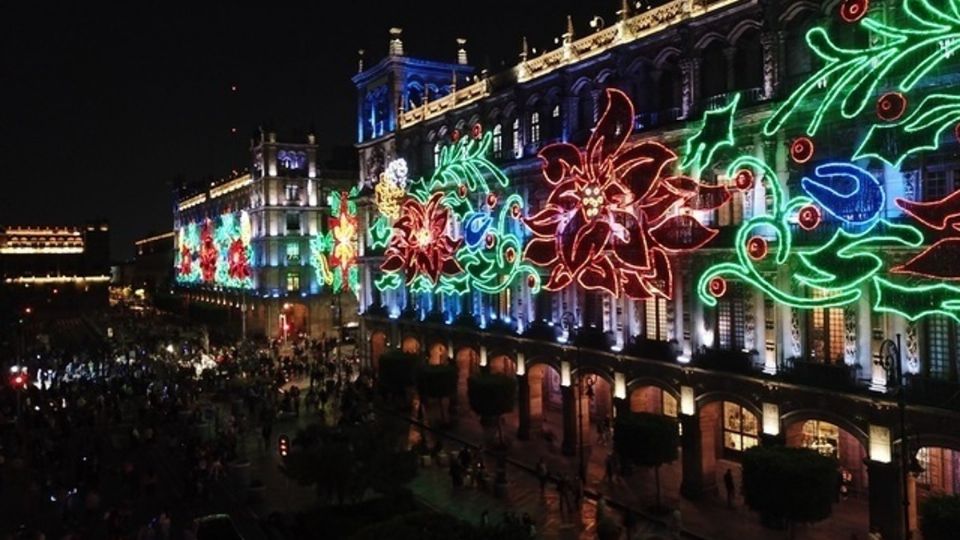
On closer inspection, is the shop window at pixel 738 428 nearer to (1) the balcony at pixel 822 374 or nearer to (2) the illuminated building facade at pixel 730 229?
(2) the illuminated building facade at pixel 730 229

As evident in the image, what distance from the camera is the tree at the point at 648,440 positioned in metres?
27.1

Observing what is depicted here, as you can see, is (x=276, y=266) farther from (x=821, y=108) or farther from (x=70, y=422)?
(x=821, y=108)

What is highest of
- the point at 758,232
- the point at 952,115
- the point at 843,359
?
the point at 952,115

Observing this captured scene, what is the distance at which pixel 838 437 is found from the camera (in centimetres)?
2891

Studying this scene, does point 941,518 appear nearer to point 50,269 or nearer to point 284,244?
point 284,244

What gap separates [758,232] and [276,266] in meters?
61.8

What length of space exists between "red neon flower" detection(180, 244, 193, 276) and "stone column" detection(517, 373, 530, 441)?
282 ft

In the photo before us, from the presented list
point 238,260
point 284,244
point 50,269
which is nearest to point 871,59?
point 284,244

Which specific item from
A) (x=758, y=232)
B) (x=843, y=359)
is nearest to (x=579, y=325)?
(x=758, y=232)

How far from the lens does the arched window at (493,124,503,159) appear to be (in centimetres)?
4444

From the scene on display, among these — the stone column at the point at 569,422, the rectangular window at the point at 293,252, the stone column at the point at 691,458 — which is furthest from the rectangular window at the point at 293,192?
the stone column at the point at 691,458

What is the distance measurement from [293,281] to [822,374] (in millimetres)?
64493

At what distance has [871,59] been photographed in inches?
935

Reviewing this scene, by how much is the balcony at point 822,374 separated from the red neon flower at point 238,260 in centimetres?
6774
